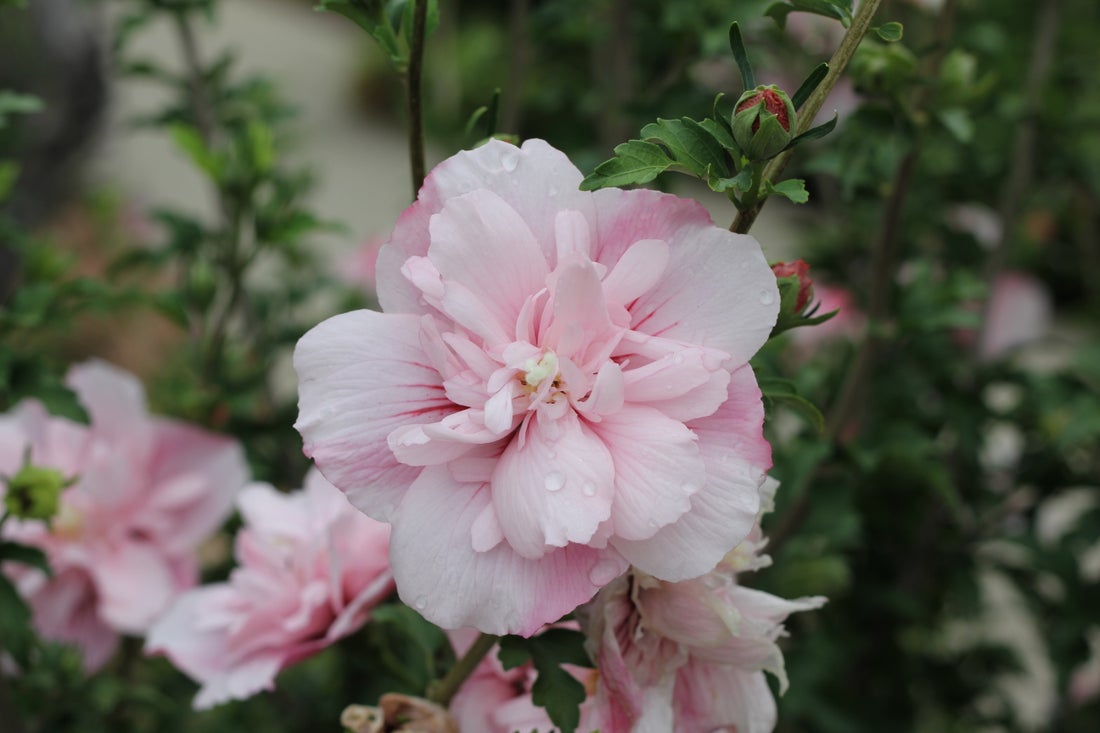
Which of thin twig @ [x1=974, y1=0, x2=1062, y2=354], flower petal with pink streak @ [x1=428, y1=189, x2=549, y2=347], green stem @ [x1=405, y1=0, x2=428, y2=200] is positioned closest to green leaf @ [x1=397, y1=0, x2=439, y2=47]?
green stem @ [x1=405, y1=0, x2=428, y2=200]

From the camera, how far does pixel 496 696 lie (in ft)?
1.71

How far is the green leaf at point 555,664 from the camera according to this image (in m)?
0.46

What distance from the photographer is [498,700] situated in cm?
52

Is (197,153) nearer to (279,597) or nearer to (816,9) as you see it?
(279,597)

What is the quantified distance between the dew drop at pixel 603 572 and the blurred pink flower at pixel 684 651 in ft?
0.16

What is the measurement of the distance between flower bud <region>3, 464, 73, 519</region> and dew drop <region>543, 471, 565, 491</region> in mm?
425

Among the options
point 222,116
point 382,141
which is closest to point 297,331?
point 222,116

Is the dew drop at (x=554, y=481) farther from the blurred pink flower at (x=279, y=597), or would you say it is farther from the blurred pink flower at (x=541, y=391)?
the blurred pink flower at (x=279, y=597)

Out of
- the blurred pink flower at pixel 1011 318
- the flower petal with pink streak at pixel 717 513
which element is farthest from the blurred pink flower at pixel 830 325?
the flower petal with pink streak at pixel 717 513

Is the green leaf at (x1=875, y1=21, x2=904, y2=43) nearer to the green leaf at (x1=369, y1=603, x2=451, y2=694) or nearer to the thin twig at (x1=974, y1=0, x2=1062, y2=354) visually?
the green leaf at (x1=369, y1=603, x2=451, y2=694)

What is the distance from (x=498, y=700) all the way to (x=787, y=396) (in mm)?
209

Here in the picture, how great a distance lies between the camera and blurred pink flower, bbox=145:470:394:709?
0.57 m

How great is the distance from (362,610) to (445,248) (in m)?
0.24

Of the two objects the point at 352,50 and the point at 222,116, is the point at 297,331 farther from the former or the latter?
the point at 352,50
